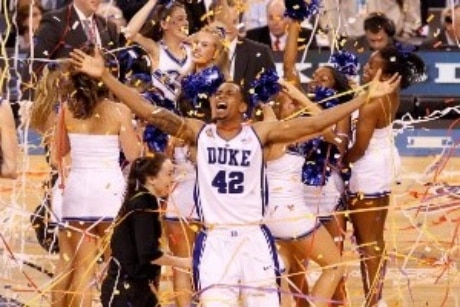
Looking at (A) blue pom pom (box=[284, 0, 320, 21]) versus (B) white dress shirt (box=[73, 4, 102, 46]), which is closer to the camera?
(A) blue pom pom (box=[284, 0, 320, 21])

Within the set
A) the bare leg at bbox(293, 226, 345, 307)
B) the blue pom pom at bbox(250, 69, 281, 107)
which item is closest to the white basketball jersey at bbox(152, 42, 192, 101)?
the blue pom pom at bbox(250, 69, 281, 107)

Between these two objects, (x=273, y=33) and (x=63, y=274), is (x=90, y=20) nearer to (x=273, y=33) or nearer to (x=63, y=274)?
(x=63, y=274)

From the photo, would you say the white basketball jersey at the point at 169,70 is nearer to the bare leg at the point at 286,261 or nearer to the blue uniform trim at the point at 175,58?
the blue uniform trim at the point at 175,58

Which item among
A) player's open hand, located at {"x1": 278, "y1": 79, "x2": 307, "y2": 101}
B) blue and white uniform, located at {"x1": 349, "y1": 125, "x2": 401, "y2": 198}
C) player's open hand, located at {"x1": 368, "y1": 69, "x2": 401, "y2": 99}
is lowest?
blue and white uniform, located at {"x1": 349, "y1": 125, "x2": 401, "y2": 198}

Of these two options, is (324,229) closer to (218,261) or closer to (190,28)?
(218,261)

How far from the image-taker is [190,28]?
13281mm

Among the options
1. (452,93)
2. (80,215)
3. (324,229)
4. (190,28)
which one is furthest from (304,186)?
(452,93)

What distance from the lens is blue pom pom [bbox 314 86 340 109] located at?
10.5 m

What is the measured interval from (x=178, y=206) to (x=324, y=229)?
864 mm

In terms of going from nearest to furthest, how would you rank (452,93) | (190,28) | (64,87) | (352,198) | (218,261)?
(218,261) → (64,87) → (352,198) → (190,28) → (452,93)

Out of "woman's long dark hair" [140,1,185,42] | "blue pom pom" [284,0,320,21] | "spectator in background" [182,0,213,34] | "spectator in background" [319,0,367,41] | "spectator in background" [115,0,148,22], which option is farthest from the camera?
"spectator in background" [319,0,367,41]

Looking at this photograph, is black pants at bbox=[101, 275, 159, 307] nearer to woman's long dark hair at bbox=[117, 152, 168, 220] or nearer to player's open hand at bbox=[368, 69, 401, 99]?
woman's long dark hair at bbox=[117, 152, 168, 220]

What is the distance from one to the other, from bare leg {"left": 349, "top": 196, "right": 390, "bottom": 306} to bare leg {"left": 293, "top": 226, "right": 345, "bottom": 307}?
72 centimetres

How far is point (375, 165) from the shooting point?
1095 cm
